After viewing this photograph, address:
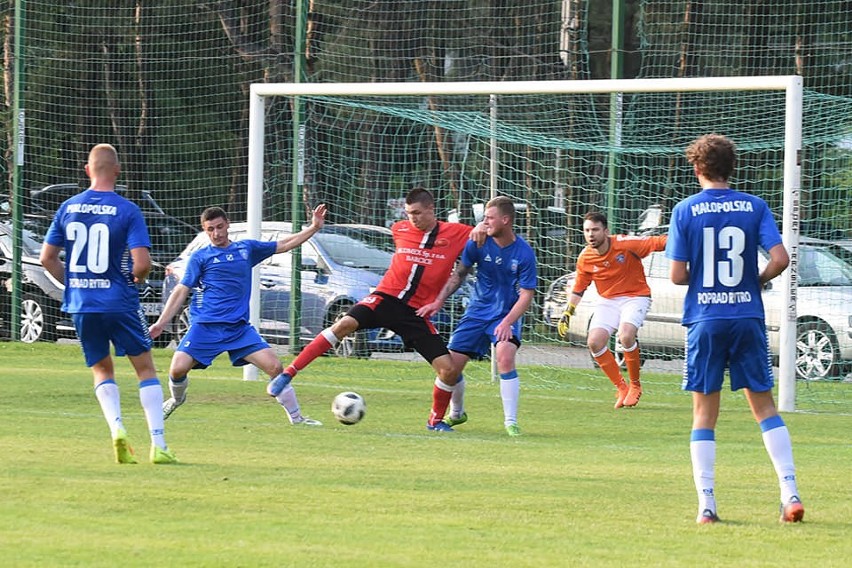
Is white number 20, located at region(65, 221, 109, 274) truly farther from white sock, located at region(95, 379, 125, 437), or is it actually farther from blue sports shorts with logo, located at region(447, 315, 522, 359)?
blue sports shorts with logo, located at region(447, 315, 522, 359)

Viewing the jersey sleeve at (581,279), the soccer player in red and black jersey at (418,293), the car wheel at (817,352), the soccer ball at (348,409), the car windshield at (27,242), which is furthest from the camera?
the car windshield at (27,242)

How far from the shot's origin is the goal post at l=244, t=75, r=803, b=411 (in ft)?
42.2

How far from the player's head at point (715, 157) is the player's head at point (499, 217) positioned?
162 inches

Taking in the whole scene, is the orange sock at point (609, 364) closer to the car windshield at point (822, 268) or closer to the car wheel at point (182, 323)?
the car windshield at point (822, 268)

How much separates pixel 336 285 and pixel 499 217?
686cm

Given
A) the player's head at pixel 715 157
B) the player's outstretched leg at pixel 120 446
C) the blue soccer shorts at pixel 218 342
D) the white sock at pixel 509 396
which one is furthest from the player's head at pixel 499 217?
the player's head at pixel 715 157

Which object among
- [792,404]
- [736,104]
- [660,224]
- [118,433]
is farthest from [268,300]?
[118,433]

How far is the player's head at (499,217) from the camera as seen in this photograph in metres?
11.3

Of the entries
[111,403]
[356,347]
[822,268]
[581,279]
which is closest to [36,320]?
[356,347]

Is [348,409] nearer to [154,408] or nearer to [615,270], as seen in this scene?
[154,408]

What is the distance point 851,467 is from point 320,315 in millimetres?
9219

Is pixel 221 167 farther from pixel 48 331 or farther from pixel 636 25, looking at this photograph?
pixel 636 25

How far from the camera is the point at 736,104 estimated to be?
17422mm

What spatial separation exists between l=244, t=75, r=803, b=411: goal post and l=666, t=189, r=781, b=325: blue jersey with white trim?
5.74 meters
